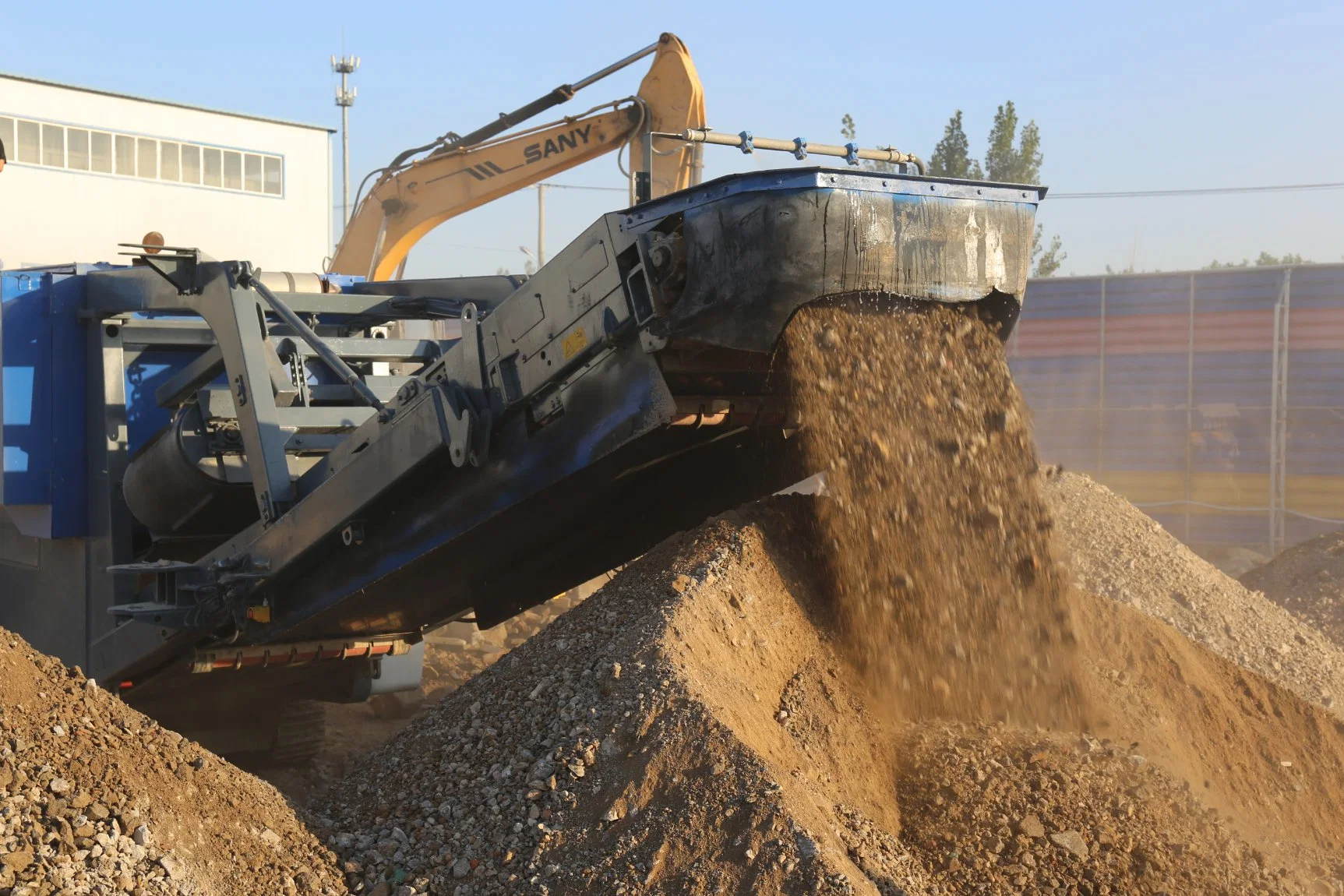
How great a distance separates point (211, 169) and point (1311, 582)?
12.3 metres

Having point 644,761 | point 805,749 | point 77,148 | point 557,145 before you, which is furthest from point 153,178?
point 644,761

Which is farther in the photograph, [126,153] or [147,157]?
[147,157]

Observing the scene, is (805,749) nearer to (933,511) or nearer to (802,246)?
(933,511)

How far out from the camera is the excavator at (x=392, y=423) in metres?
3.74

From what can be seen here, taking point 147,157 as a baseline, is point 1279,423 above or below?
below

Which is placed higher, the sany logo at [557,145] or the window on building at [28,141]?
the window on building at [28,141]

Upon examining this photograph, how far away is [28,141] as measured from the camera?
47.9ft

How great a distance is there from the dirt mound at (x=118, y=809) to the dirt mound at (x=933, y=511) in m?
1.88

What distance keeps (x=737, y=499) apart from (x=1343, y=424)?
11.2 meters

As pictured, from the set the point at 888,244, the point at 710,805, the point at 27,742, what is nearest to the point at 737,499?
the point at 888,244

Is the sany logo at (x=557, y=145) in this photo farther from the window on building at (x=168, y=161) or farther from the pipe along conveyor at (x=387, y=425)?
the window on building at (x=168, y=161)

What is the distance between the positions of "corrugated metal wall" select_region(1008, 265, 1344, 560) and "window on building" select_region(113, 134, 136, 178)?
9923mm

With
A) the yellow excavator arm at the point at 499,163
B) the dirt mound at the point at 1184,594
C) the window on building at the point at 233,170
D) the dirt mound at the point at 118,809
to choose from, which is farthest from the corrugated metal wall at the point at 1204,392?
the dirt mound at the point at 118,809

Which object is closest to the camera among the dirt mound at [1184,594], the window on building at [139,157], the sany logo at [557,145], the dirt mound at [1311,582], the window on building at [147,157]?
the dirt mound at [1184,594]
